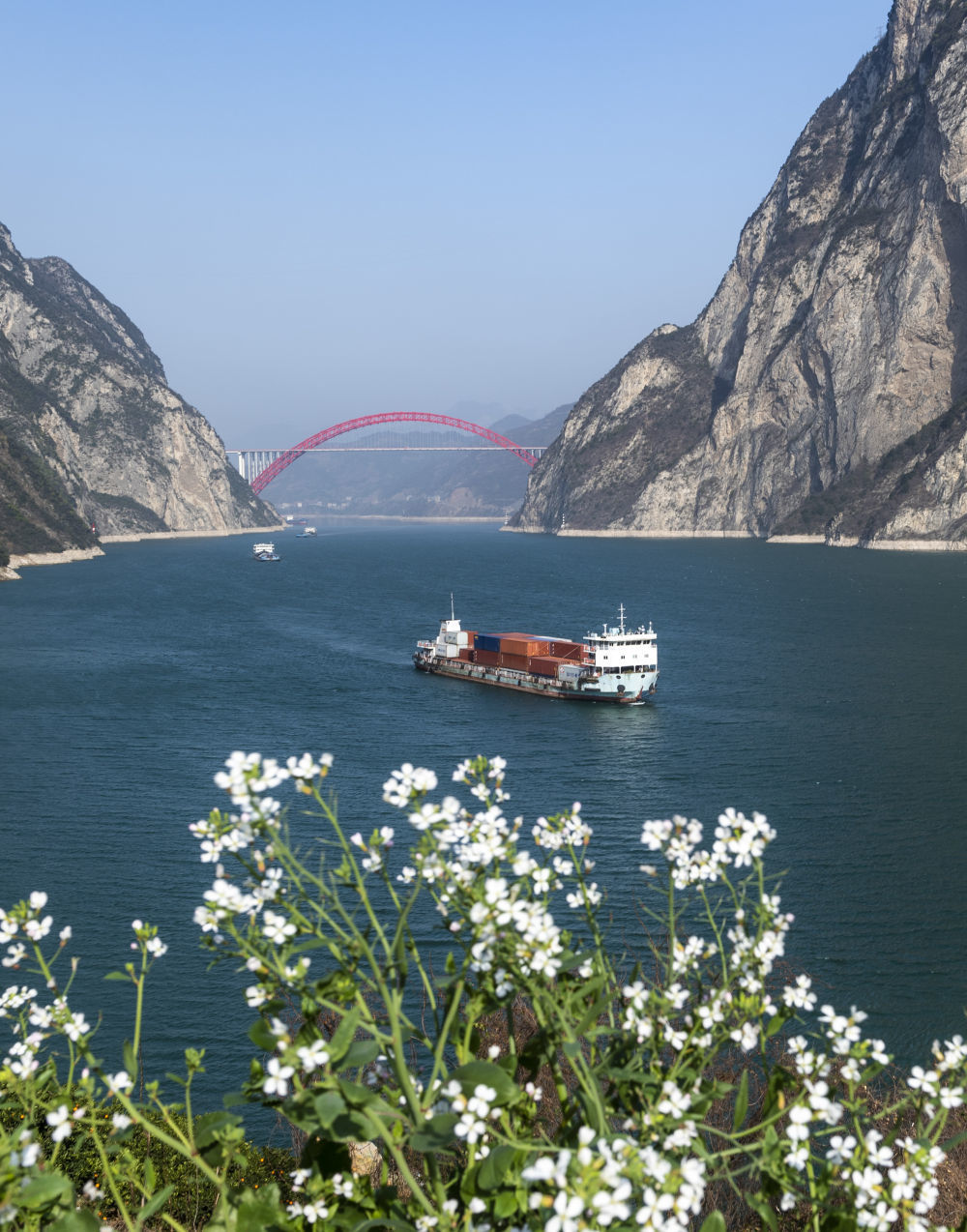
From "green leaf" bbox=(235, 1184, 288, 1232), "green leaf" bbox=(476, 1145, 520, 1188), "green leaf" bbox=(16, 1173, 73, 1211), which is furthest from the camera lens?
"green leaf" bbox=(235, 1184, 288, 1232)

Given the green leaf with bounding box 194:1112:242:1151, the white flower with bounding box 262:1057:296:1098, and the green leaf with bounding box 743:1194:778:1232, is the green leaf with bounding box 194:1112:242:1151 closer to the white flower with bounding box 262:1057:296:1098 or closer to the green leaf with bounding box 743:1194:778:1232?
the white flower with bounding box 262:1057:296:1098

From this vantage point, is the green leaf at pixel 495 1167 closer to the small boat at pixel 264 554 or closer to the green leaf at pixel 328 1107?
the green leaf at pixel 328 1107

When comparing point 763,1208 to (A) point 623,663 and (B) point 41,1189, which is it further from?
(A) point 623,663

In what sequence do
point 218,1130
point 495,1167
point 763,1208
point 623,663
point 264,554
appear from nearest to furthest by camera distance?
point 495,1167
point 763,1208
point 218,1130
point 623,663
point 264,554

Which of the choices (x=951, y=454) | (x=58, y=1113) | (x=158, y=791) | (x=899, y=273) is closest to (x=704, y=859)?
(x=58, y=1113)

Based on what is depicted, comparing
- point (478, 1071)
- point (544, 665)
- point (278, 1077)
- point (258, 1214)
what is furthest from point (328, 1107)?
point (544, 665)

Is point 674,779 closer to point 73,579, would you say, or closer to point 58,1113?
point 58,1113

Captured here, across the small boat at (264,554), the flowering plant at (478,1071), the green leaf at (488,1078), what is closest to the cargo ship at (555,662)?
the flowering plant at (478,1071)

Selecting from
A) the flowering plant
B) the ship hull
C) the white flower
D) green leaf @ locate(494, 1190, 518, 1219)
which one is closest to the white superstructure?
the ship hull
